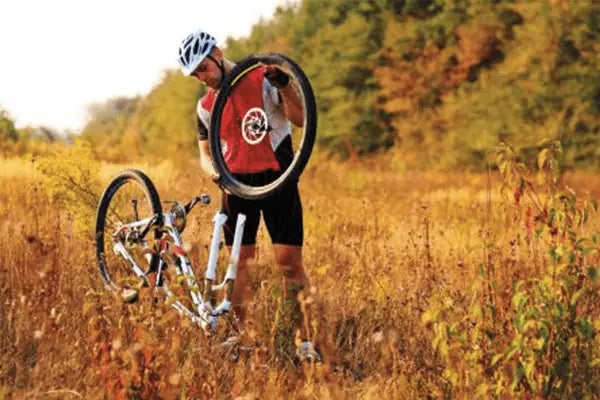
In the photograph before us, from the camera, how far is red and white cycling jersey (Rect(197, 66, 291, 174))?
5.28 metres

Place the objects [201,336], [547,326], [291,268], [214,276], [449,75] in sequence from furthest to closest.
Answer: [449,75], [291,268], [214,276], [201,336], [547,326]

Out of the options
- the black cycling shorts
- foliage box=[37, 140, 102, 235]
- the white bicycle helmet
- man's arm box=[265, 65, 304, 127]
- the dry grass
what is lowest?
the dry grass

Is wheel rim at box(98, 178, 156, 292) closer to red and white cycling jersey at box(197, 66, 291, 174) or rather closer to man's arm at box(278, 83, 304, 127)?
red and white cycling jersey at box(197, 66, 291, 174)

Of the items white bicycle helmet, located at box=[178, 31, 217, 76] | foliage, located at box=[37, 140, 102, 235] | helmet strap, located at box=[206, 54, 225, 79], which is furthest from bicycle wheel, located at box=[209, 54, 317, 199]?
foliage, located at box=[37, 140, 102, 235]

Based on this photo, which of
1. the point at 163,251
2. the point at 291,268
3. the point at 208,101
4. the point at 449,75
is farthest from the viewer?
the point at 449,75

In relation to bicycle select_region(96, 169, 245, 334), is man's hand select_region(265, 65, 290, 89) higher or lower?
higher

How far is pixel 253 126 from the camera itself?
5293 mm

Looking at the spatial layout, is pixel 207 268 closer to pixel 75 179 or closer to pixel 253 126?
pixel 253 126

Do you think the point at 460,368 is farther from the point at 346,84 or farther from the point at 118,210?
the point at 346,84

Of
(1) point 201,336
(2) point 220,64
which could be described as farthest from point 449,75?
(1) point 201,336

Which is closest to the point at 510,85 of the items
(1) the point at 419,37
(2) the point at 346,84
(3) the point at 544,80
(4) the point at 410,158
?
(3) the point at 544,80

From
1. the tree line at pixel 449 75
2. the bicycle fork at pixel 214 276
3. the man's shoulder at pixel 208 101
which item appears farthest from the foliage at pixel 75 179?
the tree line at pixel 449 75

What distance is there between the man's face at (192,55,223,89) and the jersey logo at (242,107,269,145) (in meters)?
0.29

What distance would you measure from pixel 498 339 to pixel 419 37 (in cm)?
3742
